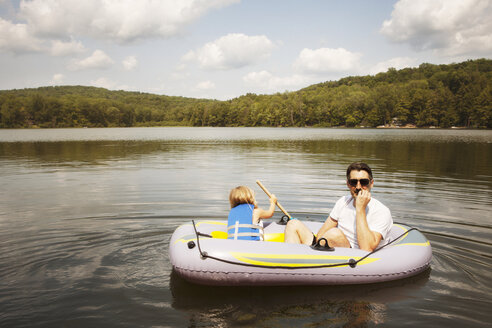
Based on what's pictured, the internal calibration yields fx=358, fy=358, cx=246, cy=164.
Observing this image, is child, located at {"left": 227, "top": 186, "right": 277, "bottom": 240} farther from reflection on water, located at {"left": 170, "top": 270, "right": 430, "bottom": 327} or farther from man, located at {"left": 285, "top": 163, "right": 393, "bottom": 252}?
reflection on water, located at {"left": 170, "top": 270, "right": 430, "bottom": 327}

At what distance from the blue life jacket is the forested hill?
93.6m

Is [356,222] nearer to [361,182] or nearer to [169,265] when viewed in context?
[361,182]

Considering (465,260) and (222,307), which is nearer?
(222,307)

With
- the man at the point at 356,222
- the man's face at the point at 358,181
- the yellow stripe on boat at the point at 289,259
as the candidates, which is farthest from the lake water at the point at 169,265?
the man's face at the point at 358,181

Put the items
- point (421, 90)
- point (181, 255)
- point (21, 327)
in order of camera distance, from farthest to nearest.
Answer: point (421, 90) → point (181, 255) → point (21, 327)

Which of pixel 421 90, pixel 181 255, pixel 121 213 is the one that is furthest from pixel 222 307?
pixel 421 90

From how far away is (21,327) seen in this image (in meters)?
3.49

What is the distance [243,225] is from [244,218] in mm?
96

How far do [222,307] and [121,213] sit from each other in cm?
449

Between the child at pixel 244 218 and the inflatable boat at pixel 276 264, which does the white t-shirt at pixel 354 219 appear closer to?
the inflatable boat at pixel 276 264

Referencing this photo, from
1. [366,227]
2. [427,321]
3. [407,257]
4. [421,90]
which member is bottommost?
[427,321]

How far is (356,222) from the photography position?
4.41 m

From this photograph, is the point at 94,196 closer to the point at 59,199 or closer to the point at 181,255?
the point at 59,199

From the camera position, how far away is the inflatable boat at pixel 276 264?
14.0 feet
